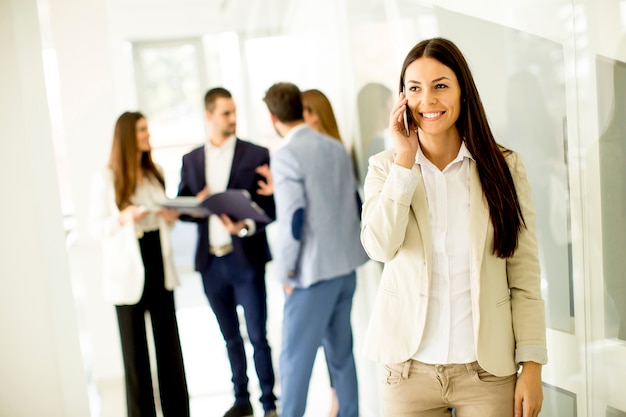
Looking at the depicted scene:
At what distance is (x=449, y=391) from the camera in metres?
1.54

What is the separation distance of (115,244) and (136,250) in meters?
0.09

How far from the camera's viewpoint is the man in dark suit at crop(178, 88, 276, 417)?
2.72m

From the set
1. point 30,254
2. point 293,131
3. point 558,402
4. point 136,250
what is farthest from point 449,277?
point 30,254

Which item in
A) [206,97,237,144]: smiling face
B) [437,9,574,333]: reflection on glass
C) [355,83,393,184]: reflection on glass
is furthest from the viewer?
[206,97,237,144]: smiling face

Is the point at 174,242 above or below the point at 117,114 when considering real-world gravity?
below

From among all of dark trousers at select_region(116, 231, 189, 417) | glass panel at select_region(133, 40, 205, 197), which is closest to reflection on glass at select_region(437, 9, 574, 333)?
glass panel at select_region(133, 40, 205, 197)

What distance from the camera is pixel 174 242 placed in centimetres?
275

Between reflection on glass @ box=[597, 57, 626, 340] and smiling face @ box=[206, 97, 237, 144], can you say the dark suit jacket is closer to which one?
smiling face @ box=[206, 97, 237, 144]

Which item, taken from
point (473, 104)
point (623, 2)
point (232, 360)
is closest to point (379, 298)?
point (473, 104)

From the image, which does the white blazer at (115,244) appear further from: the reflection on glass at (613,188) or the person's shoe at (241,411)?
the reflection on glass at (613,188)

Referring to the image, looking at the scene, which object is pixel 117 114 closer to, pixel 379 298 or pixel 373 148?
pixel 373 148

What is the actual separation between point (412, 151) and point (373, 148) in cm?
120

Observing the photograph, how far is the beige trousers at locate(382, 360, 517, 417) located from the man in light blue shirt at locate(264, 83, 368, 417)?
1.09 meters

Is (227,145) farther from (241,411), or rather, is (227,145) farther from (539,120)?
(539,120)
